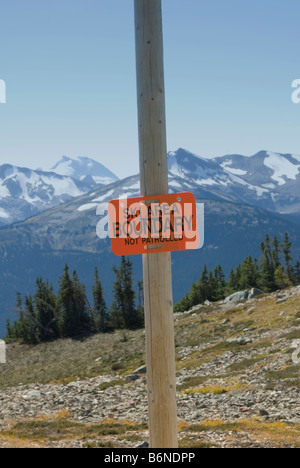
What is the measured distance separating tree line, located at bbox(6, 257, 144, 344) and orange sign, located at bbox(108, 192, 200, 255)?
255 ft

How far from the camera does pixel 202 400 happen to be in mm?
21391

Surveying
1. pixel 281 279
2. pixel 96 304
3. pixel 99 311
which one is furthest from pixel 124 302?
pixel 281 279

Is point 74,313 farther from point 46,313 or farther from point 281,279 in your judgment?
point 281,279

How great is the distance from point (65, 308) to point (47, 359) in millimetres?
26239

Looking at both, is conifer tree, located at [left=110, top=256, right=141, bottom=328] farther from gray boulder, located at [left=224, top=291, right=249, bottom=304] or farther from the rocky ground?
the rocky ground

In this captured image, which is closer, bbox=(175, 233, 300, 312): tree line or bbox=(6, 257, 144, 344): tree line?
bbox=(6, 257, 144, 344): tree line

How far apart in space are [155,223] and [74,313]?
83346mm

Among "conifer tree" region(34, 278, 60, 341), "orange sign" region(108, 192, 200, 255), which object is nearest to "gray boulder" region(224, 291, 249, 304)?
"conifer tree" region(34, 278, 60, 341)

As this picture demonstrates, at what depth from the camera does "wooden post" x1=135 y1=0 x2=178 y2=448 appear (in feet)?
15.8

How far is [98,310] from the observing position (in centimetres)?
8794

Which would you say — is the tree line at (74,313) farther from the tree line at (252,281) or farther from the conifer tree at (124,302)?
the tree line at (252,281)

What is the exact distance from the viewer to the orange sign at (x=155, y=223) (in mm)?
4738

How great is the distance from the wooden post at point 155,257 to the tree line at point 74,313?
77617mm

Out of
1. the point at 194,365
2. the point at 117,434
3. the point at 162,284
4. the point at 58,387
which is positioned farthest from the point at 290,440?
the point at 58,387
